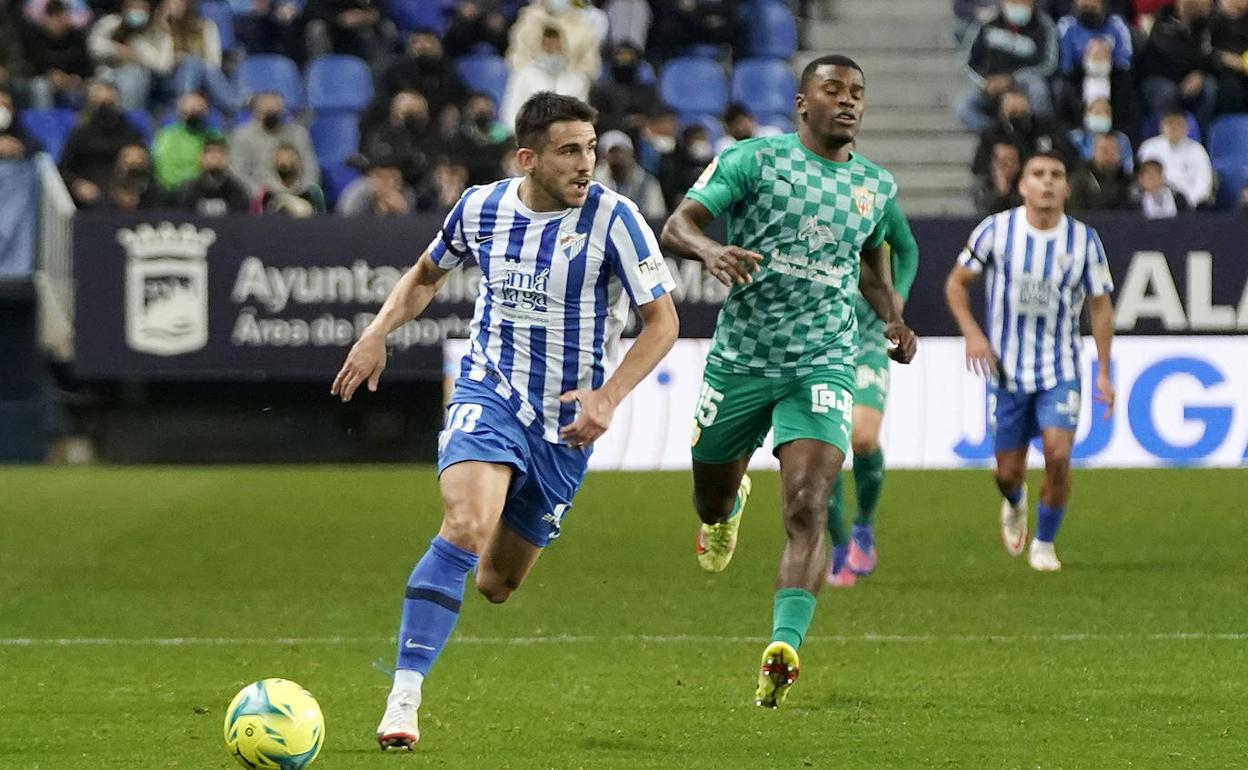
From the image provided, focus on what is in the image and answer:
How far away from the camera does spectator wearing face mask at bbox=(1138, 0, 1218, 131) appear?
837 inches

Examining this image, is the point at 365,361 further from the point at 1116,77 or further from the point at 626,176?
the point at 1116,77

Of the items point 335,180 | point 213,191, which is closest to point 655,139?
point 335,180

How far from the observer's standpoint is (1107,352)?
1196 cm

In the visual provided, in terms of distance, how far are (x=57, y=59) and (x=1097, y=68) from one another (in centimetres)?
972

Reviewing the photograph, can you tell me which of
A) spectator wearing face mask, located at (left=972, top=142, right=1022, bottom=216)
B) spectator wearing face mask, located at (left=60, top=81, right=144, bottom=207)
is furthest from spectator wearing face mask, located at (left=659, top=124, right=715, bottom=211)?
spectator wearing face mask, located at (left=60, top=81, right=144, bottom=207)

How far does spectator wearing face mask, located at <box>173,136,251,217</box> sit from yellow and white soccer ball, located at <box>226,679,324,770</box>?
12728 mm

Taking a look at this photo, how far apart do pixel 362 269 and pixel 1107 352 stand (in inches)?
303

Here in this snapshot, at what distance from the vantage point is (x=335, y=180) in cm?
2072

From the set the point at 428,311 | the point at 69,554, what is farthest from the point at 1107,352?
the point at 428,311

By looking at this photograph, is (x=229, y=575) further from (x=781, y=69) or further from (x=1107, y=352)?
(x=781, y=69)

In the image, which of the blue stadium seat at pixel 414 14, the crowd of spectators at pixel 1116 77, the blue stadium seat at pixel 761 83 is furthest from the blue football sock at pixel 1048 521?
the blue stadium seat at pixel 414 14

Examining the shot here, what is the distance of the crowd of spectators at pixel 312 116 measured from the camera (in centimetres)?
1898

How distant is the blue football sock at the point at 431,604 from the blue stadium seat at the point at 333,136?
1466cm

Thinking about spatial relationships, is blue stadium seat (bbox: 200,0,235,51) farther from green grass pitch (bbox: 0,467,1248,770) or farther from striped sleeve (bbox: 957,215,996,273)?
striped sleeve (bbox: 957,215,996,273)
